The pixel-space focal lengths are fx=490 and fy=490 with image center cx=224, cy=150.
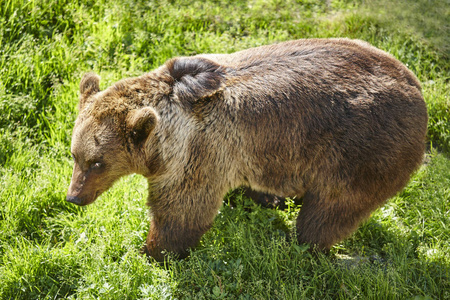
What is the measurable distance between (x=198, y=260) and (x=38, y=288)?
1.60 metres

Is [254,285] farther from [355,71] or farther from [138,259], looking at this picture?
[355,71]

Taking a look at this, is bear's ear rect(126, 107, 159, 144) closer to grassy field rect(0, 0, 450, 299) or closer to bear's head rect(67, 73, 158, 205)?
bear's head rect(67, 73, 158, 205)

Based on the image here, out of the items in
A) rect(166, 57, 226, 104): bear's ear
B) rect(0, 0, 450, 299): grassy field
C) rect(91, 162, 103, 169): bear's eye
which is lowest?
rect(0, 0, 450, 299): grassy field

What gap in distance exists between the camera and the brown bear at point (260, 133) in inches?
182

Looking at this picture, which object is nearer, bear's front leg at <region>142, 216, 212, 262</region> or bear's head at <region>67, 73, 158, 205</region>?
bear's head at <region>67, 73, 158, 205</region>

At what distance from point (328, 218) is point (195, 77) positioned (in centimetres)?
191

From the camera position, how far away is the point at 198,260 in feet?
16.1

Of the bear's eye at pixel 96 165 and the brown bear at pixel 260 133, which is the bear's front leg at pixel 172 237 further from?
the bear's eye at pixel 96 165

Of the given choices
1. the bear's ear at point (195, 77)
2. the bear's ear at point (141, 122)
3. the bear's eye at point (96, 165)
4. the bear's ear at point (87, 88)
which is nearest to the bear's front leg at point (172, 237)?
the bear's eye at point (96, 165)

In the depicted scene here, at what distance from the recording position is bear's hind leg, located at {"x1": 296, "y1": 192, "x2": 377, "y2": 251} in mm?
4801

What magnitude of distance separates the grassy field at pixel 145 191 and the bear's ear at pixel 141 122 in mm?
1268

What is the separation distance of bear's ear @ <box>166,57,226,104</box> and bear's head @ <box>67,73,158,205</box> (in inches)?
17.7

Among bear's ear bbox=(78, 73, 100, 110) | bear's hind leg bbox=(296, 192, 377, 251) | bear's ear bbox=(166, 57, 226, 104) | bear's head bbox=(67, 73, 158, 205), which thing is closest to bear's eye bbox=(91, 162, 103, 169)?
bear's head bbox=(67, 73, 158, 205)

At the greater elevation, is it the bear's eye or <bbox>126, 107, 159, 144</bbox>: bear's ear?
<bbox>126, 107, 159, 144</bbox>: bear's ear
